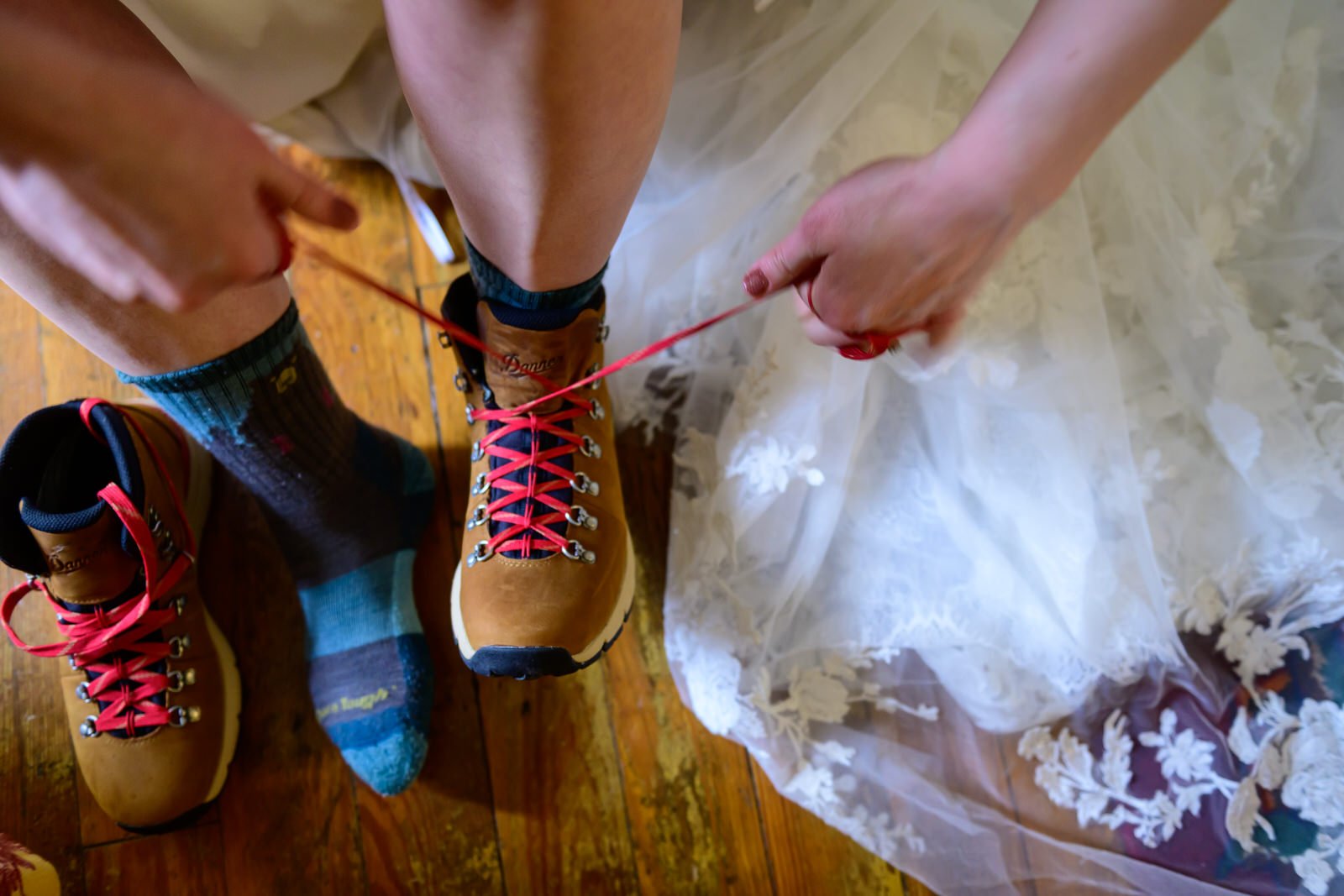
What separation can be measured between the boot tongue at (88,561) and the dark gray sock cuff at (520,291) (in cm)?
32

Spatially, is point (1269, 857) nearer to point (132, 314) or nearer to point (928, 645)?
point (928, 645)

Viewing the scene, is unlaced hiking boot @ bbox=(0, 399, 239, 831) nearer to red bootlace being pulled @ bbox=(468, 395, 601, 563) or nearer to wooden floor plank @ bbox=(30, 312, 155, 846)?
wooden floor plank @ bbox=(30, 312, 155, 846)

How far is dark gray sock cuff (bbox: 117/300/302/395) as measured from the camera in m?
0.51

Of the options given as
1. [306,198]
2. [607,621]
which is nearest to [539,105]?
[306,198]

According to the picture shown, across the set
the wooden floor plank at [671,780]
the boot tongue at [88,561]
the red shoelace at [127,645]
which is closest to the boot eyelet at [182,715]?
the red shoelace at [127,645]

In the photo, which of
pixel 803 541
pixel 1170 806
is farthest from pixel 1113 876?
pixel 803 541

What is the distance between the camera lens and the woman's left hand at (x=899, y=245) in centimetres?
40

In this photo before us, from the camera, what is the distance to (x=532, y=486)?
0.61 m

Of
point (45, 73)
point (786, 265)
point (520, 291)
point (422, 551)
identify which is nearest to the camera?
point (45, 73)

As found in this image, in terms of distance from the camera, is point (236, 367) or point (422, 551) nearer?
point (236, 367)

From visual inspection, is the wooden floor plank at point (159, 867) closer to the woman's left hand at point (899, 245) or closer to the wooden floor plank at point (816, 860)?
the wooden floor plank at point (816, 860)

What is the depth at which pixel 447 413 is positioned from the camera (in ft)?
2.65

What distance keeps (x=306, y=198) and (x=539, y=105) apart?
124 mm

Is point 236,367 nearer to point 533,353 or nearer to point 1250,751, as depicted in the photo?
point 533,353
